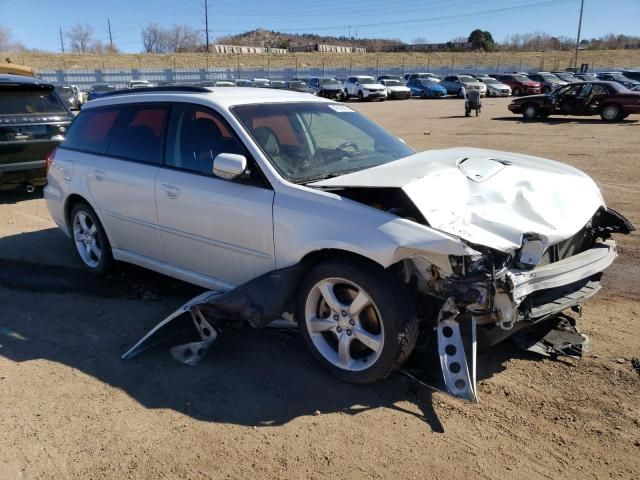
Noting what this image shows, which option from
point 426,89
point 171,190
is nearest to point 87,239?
point 171,190

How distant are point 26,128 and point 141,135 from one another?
5195 mm

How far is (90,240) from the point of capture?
557 cm

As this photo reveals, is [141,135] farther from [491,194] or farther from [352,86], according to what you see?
[352,86]

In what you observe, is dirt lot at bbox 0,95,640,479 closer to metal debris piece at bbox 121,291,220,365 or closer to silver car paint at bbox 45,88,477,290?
metal debris piece at bbox 121,291,220,365

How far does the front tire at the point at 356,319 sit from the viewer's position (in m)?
3.19

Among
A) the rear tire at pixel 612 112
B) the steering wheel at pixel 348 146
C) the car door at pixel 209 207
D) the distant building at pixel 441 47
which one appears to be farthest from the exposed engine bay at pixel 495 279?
the distant building at pixel 441 47

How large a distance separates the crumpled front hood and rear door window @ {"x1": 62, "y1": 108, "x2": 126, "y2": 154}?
262 centimetres

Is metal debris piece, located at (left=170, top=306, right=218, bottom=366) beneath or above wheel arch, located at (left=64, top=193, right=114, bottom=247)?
beneath

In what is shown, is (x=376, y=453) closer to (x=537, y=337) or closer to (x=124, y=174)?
(x=537, y=337)

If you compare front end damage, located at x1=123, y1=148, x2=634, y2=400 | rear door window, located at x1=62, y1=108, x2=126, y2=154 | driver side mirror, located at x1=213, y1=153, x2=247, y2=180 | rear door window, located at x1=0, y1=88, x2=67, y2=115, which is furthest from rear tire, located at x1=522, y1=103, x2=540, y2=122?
driver side mirror, located at x1=213, y1=153, x2=247, y2=180

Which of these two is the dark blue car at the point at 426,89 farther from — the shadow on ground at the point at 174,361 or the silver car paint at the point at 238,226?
the shadow on ground at the point at 174,361

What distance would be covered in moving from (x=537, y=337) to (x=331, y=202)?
1756 mm

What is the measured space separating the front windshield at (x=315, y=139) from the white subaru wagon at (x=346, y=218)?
2 cm

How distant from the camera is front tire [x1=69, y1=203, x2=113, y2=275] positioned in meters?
5.34
